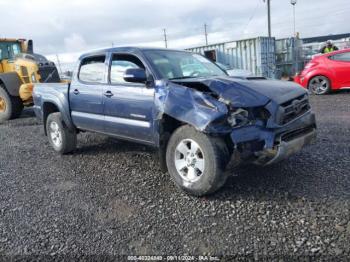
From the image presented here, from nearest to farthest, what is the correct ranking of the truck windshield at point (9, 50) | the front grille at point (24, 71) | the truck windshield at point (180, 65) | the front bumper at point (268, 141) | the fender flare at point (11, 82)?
1. the front bumper at point (268, 141)
2. the truck windshield at point (180, 65)
3. the fender flare at point (11, 82)
4. the front grille at point (24, 71)
5. the truck windshield at point (9, 50)

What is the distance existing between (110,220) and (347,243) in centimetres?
227

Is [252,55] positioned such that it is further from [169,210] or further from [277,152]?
[169,210]

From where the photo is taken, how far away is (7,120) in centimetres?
1120

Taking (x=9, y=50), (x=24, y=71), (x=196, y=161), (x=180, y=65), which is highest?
(x=9, y=50)

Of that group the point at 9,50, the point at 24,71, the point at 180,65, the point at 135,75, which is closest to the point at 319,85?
the point at 180,65

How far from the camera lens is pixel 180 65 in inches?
198

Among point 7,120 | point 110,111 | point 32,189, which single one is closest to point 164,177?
point 110,111

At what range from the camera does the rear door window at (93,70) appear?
544 cm

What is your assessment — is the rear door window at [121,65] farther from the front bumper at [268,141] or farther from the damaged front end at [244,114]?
the front bumper at [268,141]

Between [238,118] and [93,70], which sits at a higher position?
[93,70]

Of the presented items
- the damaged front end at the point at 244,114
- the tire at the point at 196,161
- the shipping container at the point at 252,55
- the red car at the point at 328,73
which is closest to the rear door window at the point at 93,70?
the damaged front end at the point at 244,114

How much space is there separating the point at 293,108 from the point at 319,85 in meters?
8.45

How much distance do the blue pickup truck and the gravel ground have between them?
425 millimetres

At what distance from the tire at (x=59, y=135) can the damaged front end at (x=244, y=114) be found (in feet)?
9.17
